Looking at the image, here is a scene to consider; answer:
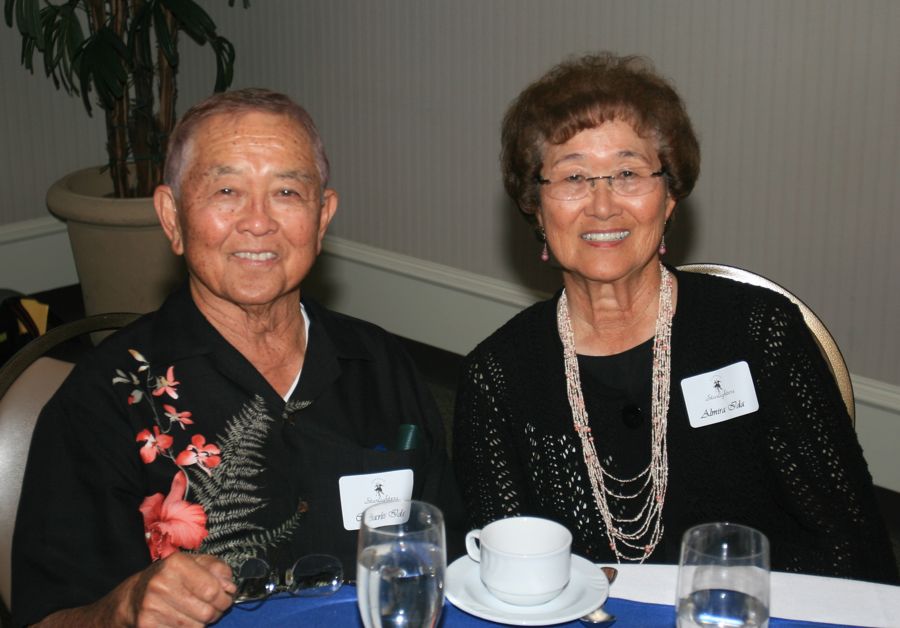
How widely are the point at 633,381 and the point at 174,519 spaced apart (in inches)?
35.8

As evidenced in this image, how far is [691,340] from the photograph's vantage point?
221 cm

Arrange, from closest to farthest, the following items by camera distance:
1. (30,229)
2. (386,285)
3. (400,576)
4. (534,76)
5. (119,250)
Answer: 1. (400,576)
2. (534,76)
3. (119,250)
4. (386,285)
5. (30,229)

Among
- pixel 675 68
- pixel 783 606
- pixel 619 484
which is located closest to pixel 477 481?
pixel 619 484

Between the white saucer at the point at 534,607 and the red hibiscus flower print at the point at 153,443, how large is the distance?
543 millimetres

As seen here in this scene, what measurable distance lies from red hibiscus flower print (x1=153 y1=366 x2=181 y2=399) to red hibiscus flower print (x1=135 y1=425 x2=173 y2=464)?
0.07 m

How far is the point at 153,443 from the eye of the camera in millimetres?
1847

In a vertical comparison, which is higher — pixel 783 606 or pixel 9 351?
pixel 783 606

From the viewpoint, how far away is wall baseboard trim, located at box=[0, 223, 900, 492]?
5004 millimetres

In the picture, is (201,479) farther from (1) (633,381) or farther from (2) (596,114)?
(2) (596,114)

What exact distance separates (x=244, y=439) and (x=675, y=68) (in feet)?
8.85

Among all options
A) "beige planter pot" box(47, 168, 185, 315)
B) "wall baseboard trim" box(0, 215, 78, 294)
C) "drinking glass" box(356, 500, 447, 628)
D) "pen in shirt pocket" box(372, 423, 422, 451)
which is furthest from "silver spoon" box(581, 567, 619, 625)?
"wall baseboard trim" box(0, 215, 78, 294)

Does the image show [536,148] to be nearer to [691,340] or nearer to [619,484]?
[691,340]

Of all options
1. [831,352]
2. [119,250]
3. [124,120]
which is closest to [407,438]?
[831,352]

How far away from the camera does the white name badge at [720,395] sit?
2129 millimetres
